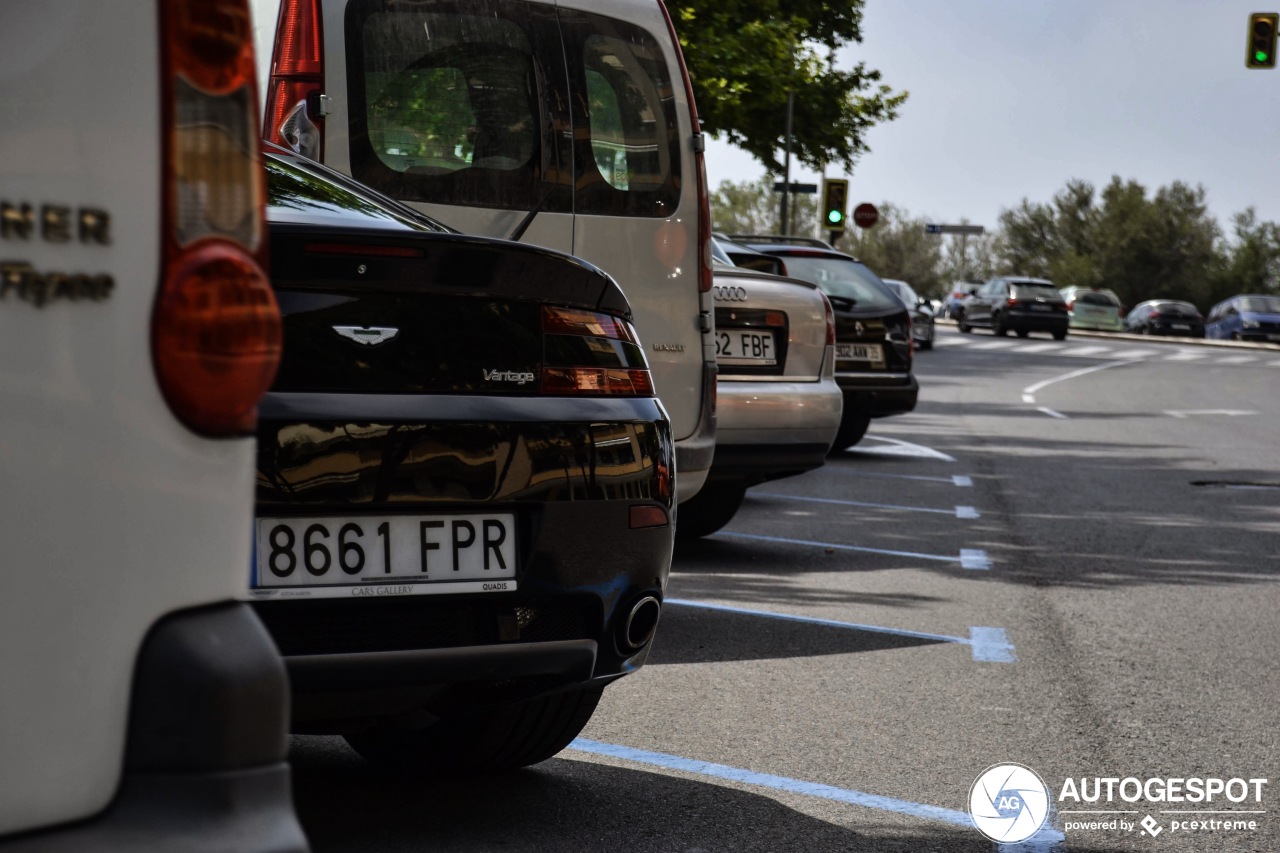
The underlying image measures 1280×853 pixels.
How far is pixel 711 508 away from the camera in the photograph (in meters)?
8.66

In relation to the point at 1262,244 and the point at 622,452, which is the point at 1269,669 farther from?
the point at 1262,244

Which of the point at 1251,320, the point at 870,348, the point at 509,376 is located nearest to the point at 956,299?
the point at 1251,320

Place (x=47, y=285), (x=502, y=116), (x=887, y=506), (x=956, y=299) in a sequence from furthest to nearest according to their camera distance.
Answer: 1. (x=956, y=299)
2. (x=887, y=506)
3. (x=502, y=116)
4. (x=47, y=285)

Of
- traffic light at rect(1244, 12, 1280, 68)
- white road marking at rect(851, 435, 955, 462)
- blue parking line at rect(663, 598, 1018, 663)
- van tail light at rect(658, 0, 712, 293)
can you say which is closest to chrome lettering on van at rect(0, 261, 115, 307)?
blue parking line at rect(663, 598, 1018, 663)

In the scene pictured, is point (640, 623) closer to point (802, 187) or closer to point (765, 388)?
point (765, 388)

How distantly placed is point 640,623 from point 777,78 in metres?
22.4

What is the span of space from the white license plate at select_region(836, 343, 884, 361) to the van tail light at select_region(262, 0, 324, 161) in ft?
25.0

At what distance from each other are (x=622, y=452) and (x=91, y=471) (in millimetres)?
2018

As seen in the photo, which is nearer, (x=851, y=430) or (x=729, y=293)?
(x=729, y=293)

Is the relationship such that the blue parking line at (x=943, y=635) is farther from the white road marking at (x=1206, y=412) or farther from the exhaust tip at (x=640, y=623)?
the white road marking at (x=1206, y=412)

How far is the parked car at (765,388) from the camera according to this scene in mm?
8180

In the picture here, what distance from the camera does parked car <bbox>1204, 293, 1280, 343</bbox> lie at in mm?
49844

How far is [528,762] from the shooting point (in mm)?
4355

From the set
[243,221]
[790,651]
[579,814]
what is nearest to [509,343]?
[579,814]
